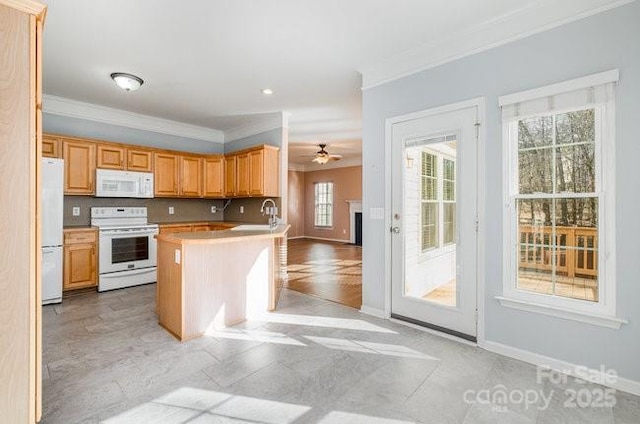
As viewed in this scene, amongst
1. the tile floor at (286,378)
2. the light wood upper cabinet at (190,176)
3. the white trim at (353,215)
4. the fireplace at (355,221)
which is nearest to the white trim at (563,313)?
the tile floor at (286,378)

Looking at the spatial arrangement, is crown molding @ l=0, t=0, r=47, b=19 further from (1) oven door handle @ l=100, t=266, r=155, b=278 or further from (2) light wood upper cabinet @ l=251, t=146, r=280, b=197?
(1) oven door handle @ l=100, t=266, r=155, b=278

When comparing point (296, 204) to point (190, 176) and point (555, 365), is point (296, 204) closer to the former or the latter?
point (190, 176)

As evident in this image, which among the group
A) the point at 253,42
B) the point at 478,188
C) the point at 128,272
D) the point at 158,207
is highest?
the point at 253,42

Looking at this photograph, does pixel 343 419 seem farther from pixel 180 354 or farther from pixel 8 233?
pixel 8 233

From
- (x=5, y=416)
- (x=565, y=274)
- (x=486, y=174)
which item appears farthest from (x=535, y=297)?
(x=5, y=416)

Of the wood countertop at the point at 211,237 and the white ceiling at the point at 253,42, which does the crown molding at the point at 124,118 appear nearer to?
the white ceiling at the point at 253,42

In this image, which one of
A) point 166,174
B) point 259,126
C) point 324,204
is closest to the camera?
point 166,174

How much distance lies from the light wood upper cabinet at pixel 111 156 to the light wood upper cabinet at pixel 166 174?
485 millimetres

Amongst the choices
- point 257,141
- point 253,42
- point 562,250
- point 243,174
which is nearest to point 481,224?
point 562,250

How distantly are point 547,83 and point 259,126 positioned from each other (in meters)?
4.43

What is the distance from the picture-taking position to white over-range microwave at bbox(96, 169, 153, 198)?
4.69 metres

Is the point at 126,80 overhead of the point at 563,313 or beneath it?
overhead

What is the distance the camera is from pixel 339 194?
10.7 m

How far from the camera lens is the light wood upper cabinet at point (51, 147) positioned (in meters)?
4.27
